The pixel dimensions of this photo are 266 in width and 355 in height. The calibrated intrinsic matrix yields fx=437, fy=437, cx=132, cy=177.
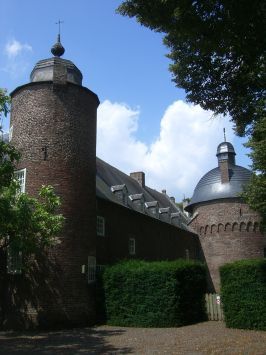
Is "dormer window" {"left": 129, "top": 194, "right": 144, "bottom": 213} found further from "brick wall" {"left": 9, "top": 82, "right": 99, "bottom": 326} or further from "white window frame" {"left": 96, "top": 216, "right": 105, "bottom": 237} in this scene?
"brick wall" {"left": 9, "top": 82, "right": 99, "bottom": 326}

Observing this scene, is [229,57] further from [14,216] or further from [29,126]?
[29,126]

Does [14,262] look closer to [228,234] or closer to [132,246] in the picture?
[132,246]

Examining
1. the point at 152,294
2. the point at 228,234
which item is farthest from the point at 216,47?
the point at 228,234

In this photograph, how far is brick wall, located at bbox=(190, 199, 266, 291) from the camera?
1571 inches

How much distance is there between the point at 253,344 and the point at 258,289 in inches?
179

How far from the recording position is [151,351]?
44.7 feet

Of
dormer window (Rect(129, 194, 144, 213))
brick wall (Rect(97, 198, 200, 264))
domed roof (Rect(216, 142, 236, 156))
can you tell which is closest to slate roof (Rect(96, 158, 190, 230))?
brick wall (Rect(97, 198, 200, 264))

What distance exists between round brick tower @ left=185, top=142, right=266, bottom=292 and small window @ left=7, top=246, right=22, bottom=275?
937 inches

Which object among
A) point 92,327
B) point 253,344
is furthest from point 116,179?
point 253,344

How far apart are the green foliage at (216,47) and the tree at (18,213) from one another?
6.29 m

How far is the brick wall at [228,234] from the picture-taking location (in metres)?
39.9

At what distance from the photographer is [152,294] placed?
20578 millimetres

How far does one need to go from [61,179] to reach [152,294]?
23.0ft

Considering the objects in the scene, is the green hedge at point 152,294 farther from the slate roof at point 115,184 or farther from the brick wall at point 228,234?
the brick wall at point 228,234
